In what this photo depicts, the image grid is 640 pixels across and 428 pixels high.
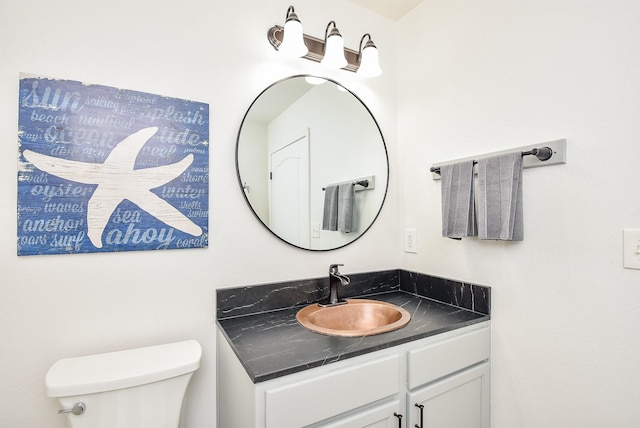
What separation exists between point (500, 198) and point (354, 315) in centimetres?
83

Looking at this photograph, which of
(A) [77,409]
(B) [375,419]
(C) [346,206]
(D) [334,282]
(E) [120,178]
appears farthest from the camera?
(C) [346,206]

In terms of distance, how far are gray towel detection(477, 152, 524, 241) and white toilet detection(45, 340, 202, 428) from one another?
1.22 metres

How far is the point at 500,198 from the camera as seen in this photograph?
127cm

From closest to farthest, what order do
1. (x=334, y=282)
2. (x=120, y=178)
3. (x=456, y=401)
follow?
1. (x=120, y=178)
2. (x=456, y=401)
3. (x=334, y=282)

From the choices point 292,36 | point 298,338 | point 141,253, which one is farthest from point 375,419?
point 292,36

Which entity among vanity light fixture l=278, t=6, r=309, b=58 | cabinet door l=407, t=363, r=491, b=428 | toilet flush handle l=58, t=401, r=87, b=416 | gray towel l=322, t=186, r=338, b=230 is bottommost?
cabinet door l=407, t=363, r=491, b=428

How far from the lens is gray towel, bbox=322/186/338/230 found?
1.63m

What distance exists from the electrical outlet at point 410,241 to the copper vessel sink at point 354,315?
39cm

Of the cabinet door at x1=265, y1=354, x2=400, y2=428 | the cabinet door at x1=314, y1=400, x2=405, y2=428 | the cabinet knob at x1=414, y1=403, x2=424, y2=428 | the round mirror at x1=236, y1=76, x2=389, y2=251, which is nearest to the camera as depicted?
the cabinet door at x1=265, y1=354, x2=400, y2=428

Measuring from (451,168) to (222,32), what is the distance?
119 cm

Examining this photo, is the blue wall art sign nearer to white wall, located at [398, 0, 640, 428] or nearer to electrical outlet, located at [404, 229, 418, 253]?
electrical outlet, located at [404, 229, 418, 253]

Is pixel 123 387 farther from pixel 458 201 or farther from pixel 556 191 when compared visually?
pixel 556 191

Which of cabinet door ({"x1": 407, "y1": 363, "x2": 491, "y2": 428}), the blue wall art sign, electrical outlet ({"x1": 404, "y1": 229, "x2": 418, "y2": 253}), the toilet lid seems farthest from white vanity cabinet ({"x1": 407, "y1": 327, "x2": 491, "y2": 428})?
the blue wall art sign

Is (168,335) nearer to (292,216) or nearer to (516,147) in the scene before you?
(292,216)
